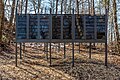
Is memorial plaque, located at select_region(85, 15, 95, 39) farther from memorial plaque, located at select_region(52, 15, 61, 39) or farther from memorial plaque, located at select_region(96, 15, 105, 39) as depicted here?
memorial plaque, located at select_region(52, 15, 61, 39)

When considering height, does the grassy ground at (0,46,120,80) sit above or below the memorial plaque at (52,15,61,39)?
below

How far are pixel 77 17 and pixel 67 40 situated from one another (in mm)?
1209

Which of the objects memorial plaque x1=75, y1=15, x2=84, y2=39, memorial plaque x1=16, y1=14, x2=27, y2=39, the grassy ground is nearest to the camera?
the grassy ground

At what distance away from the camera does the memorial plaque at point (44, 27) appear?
33.9 ft

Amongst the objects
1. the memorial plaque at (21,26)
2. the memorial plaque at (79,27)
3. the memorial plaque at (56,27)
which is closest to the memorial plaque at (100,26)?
the memorial plaque at (79,27)

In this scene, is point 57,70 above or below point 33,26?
below

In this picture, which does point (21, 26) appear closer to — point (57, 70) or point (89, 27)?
point (57, 70)

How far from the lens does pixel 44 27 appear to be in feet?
34.3

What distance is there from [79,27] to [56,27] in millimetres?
1095

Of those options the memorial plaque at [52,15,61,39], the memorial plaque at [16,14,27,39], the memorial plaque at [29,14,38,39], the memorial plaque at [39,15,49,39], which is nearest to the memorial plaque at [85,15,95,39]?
the memorial plaque at [52,15,61,39]

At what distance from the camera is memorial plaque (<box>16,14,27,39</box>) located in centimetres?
1030

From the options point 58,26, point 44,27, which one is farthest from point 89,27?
point 44,27

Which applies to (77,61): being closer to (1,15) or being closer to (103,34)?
(103,34)

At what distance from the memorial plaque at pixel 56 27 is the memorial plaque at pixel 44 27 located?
0.27 metres
